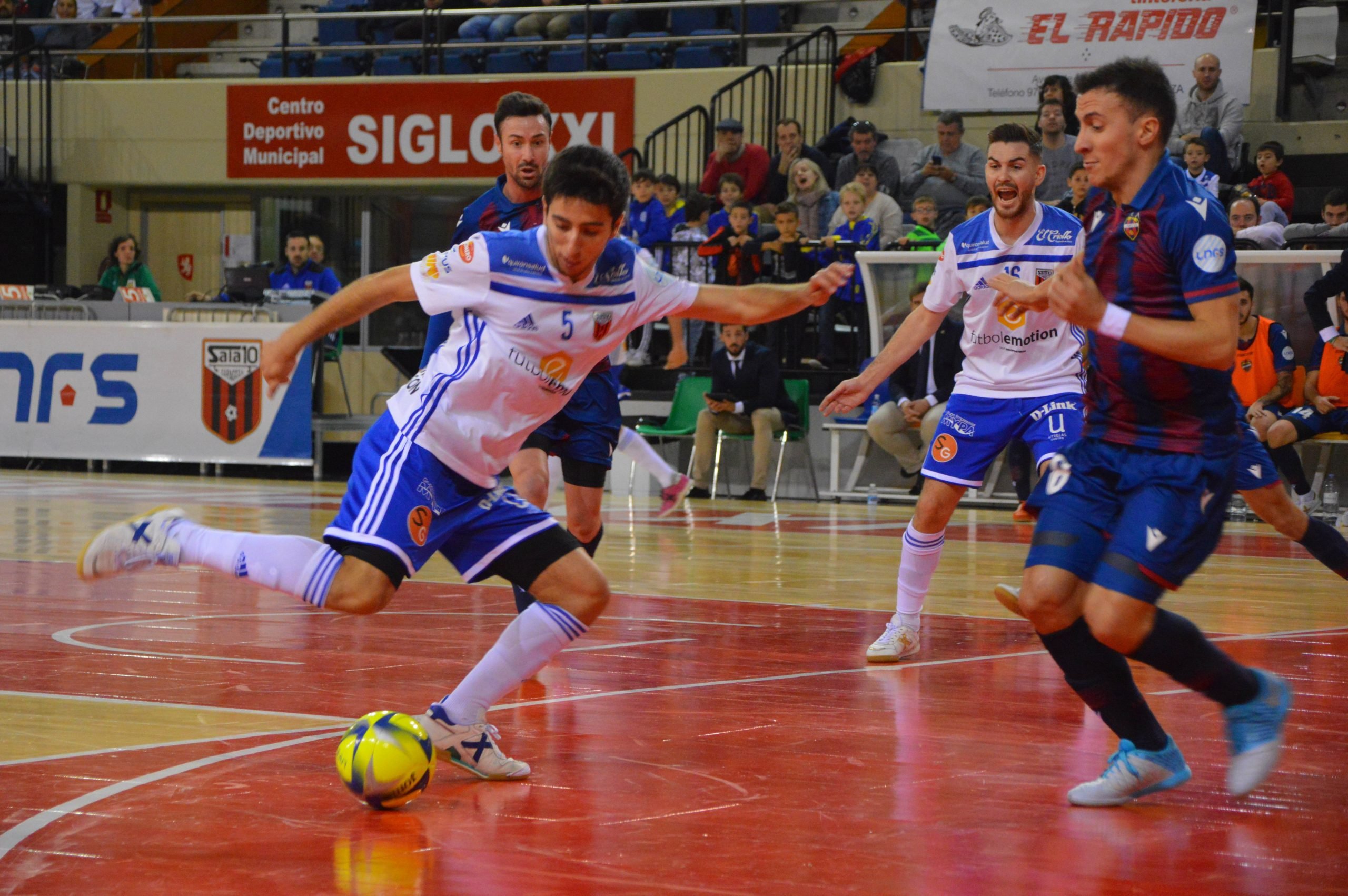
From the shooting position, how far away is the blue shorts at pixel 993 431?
5.68 m

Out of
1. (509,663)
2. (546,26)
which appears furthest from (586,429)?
(546,26)

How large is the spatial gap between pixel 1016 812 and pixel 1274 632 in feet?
11.0

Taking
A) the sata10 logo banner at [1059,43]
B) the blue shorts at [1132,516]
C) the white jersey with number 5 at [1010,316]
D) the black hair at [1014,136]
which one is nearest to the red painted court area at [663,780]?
the blue shorts at [1132,516]

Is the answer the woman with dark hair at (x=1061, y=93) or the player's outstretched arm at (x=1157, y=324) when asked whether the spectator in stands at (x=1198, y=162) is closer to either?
the woman with dark hair at (x=1061, y=93)

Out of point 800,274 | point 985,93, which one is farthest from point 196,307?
point 985,93

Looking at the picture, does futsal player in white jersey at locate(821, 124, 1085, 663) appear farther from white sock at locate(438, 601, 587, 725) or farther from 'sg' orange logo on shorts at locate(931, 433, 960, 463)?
white sock at locate(438, 601, 587, 725)

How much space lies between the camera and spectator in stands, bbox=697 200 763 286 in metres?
13.6

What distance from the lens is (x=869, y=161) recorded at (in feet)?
49.2

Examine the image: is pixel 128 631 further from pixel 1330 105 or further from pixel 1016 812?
pixel 1330 105

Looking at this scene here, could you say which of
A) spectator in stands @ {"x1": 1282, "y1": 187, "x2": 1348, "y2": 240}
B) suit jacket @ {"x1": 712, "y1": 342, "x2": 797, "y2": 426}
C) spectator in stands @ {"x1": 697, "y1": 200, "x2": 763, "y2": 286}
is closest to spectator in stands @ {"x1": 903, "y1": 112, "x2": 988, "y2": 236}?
spectator in stands @ {"x1": 697, "y1": 200, "x2": 763, "y2": 286}

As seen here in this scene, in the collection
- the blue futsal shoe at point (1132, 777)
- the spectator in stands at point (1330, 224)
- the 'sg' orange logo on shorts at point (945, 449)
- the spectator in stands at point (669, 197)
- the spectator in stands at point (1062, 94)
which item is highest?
the spectator in stands at point (1062, 94)

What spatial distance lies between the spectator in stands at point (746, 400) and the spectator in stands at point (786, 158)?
2602 mm

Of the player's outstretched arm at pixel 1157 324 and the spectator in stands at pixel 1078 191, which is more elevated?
the spectator in stands at pixel 1078 191

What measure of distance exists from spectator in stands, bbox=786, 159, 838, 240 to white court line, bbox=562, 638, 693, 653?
9.10 m
